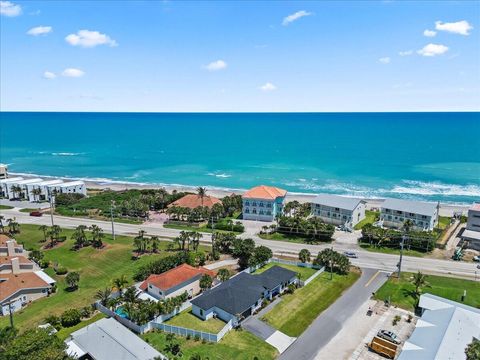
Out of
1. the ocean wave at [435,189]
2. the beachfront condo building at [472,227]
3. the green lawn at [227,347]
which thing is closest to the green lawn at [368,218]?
the beachfront condo building at [472,227]

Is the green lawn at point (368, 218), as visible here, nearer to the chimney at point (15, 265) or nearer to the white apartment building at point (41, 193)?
the chimney at point (15, 265)

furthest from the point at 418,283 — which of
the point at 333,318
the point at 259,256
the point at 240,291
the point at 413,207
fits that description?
the point at 413,207

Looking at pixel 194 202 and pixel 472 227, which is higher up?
pixel 194 202

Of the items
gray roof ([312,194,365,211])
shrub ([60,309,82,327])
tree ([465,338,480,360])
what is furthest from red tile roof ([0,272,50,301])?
gray roof ([312,194,365,211])

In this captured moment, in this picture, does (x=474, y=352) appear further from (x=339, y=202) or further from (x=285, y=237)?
(x=339, y=202)

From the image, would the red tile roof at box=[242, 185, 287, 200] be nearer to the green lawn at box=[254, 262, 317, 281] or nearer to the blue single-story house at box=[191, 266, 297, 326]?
the green lawn at box=[254, 262, 317, 281]

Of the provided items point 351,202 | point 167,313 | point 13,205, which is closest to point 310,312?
point 167,313

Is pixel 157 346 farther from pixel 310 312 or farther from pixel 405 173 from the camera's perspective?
pixel 405 173
